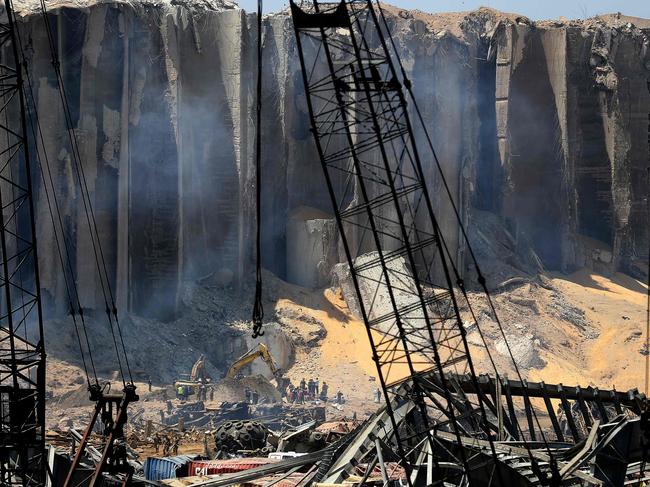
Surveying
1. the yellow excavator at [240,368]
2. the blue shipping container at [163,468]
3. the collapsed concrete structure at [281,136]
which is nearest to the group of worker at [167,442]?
the blue shipping container at [163,468]

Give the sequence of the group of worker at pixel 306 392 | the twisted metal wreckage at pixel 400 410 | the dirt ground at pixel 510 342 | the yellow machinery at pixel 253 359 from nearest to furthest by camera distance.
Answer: the twisted metal wreckage at pixel 400 410 → the dirt ground at pixel 510 342 → the group of worker at pixel 306 392 → the yellow machinery at pixel 253 359

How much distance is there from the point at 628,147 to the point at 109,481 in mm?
49877

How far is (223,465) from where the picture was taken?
34.1 metres

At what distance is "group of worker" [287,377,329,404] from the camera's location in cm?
5309

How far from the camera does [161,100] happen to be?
60906 mm

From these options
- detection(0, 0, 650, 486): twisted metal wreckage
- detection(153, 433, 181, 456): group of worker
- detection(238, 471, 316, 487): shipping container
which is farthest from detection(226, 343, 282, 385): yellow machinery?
detection(238, 471, 316, 487): shipping container

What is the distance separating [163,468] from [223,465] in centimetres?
167

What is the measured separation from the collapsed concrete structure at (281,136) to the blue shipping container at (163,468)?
2204 centimetres

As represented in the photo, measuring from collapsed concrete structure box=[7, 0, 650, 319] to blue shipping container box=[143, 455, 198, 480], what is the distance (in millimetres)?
22039

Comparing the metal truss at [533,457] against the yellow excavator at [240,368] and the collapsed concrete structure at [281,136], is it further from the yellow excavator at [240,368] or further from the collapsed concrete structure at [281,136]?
the collapsed concrete structure at [281,136]

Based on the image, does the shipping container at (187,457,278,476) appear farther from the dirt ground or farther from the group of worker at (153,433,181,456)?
the dirt ground

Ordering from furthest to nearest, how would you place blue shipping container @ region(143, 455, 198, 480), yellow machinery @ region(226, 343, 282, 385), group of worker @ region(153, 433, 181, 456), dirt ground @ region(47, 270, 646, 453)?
yellow machinery @ region(226, 343, 282, 385) < dirt ground @ region(47, 270, 646, 453) < group of worker @ region(153, 433, 181, 456) < blue shipping container @ region(143, 455, 198, 480)

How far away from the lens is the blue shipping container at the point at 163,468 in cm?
3431

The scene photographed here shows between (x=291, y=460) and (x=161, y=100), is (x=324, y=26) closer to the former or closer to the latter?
(x=291, y=460)
